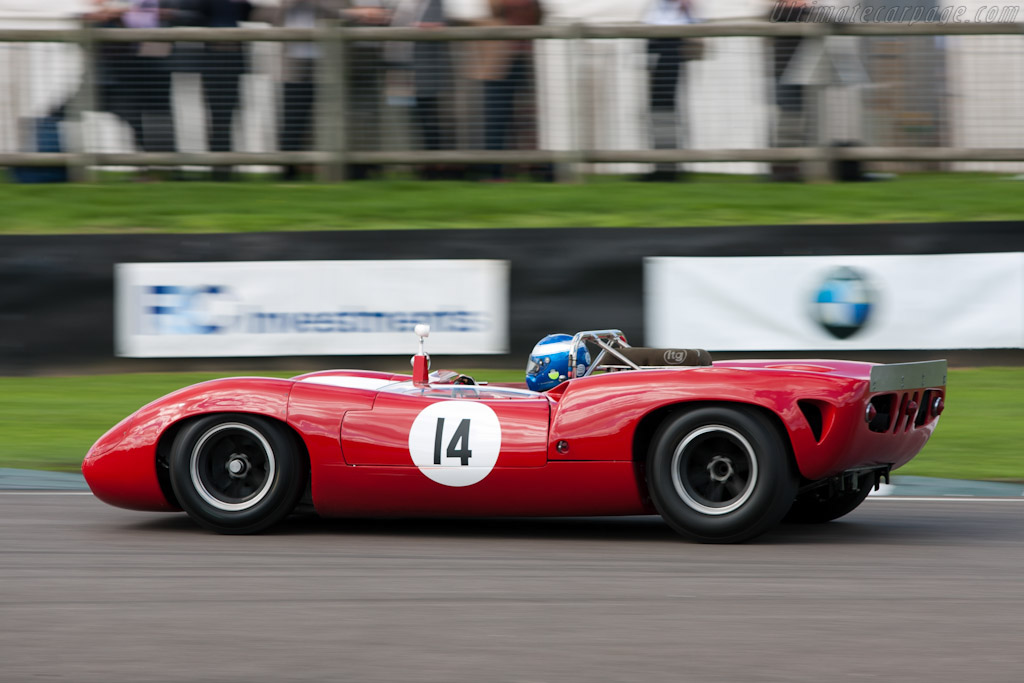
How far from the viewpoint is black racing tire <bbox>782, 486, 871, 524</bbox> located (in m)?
5.83

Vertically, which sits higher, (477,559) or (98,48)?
(98,48)

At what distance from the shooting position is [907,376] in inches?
207

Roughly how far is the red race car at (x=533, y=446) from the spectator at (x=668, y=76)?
5929 mm

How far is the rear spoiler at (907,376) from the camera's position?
5.06 m

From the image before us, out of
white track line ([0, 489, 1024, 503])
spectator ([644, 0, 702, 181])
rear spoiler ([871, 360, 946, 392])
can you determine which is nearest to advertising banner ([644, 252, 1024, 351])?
spectator ([644, 0, 702, 181])

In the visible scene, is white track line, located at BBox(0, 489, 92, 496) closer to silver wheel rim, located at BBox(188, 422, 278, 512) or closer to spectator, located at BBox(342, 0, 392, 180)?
silver wheel rim, located at BBox(188, 422, 278, 512)

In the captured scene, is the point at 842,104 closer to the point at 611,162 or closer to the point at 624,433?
the point at 611,162

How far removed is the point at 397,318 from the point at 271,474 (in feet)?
14.1

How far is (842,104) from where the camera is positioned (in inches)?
443

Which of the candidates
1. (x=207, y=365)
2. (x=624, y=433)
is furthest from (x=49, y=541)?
(x=207, y=365)

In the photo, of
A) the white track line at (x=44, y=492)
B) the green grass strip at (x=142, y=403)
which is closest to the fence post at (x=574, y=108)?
the green grass strip at (x=142, y=403)

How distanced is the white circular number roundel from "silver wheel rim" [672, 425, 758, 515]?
696 millimetres

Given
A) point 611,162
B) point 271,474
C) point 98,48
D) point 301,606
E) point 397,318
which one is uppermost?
point 98,48

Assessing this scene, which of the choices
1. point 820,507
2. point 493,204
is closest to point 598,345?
point 820,507
